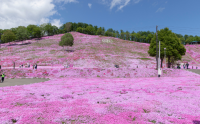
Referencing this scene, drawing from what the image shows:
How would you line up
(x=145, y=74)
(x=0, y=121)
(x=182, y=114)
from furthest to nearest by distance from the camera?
1. (x=145, y=74)
2. (x=182, y=114)
3. (x=0, y=121)

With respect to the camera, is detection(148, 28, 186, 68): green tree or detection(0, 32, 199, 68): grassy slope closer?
detection(148, 28, 186, 68): green tree

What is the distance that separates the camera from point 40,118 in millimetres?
6012

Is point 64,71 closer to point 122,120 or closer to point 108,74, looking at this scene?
point 108,74

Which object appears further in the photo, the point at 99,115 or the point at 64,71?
the point at 64,71

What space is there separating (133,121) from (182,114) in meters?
3.17

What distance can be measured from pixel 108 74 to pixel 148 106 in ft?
70.8

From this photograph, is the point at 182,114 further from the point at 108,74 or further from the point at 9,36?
the point at 9,36

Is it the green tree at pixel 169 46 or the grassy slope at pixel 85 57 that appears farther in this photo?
the grassy slope at pixel 85 57

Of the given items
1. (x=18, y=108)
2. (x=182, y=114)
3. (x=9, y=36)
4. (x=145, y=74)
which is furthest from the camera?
(x=9, y=36)

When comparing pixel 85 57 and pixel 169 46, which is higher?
pixel 169 46

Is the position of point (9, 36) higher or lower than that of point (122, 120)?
higher

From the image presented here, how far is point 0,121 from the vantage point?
18.5 feet

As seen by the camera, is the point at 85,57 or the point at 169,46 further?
the point at 85,57

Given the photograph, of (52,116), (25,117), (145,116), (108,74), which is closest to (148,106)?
(145,116)
